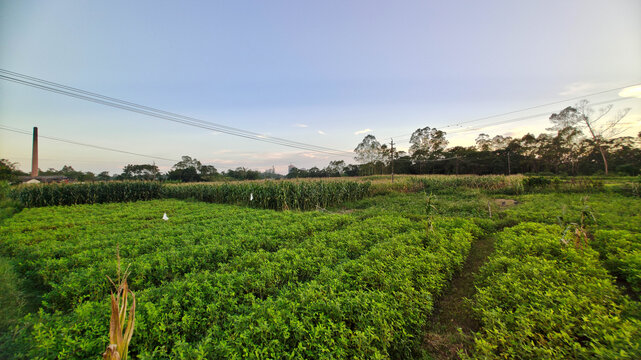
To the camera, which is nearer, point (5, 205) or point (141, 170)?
point (5, 205)

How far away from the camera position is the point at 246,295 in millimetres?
3809

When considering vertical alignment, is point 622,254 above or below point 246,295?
above

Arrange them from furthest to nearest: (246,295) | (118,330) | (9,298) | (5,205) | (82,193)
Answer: (82,193)
(5,205)
(9,298)
(246,295)
(118,330)

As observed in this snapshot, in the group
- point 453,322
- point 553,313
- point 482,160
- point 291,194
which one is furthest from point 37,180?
point 482,160

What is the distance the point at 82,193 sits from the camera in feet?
69.1

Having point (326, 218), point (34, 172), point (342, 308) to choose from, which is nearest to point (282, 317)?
point (342, 308)

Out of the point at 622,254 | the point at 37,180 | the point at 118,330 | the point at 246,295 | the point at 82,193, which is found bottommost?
the point at 246,295

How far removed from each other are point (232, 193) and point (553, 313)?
22365mm

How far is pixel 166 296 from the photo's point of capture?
3.55 m

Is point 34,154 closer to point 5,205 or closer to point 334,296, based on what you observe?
point 5,205

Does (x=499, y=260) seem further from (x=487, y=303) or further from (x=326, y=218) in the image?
(x=326, y=218)

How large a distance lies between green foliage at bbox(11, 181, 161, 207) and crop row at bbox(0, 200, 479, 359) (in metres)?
17.2

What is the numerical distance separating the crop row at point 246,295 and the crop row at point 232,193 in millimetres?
10681

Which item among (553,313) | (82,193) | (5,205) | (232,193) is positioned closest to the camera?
(553,313)
